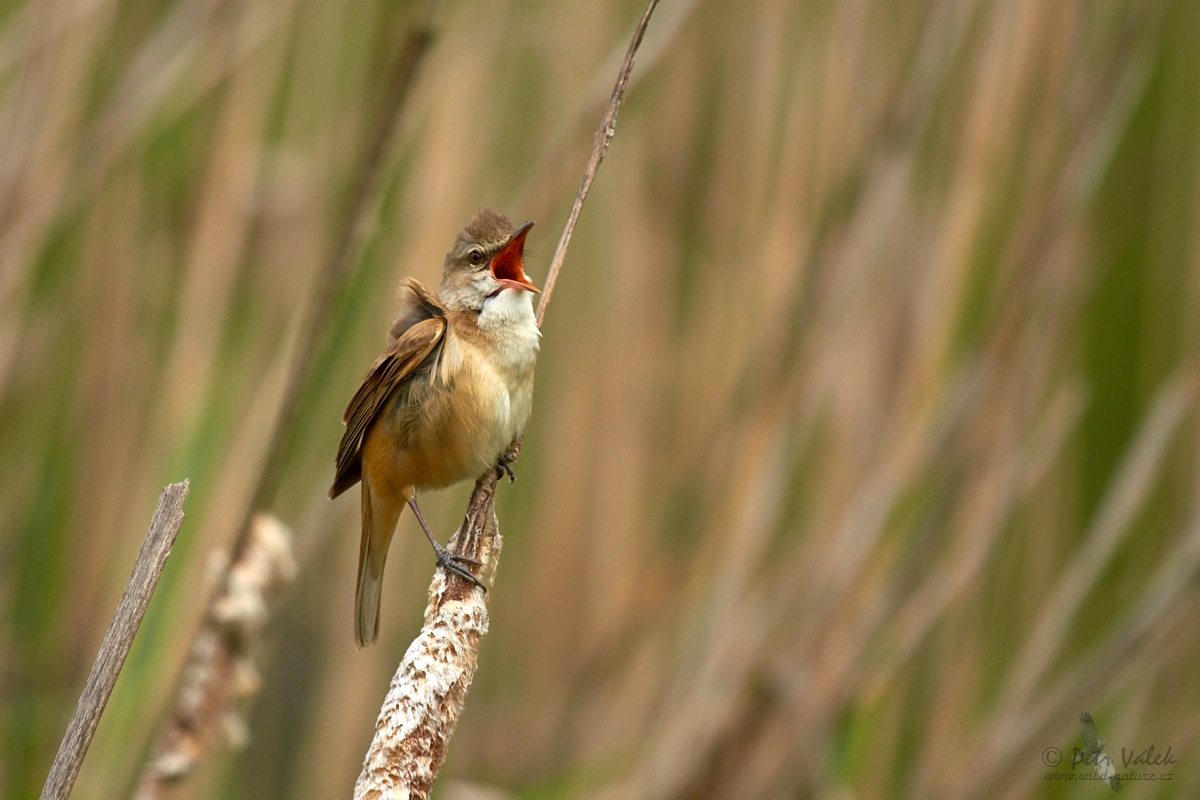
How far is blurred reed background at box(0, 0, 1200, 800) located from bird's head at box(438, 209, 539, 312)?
0.57 feet

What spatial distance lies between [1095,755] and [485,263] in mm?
1548

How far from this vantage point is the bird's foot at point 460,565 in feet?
5.20

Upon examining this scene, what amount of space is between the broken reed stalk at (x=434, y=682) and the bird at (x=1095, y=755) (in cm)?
127

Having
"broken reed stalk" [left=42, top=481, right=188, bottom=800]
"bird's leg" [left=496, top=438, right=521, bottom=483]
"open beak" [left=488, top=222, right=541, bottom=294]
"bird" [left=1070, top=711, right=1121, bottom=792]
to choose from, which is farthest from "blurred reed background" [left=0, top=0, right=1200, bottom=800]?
"broken reed stalk" [left=42, top=481, right=188, bottom=800]

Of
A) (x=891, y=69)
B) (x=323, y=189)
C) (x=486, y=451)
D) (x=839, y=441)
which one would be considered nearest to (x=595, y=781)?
(x=486, y=451)

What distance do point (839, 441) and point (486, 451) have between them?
36.9 inches

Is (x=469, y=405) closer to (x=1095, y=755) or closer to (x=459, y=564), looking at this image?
(x=459, y=564)

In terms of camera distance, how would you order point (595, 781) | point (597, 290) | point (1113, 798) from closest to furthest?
→ point (1113, 798) < point (595, 781) < point (597, 290)

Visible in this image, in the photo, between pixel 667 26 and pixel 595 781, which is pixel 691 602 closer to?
pixel 595 781

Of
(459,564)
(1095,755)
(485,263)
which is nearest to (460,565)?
(459,564)

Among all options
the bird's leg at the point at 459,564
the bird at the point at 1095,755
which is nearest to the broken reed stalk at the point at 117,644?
the bird's leg at the point at 459,564

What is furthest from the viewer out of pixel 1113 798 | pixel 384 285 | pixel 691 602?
pixel 384 285

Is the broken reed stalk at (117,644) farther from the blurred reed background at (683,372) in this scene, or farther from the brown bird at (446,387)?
the brown bird at (446,387)

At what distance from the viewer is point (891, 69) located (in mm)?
2703
